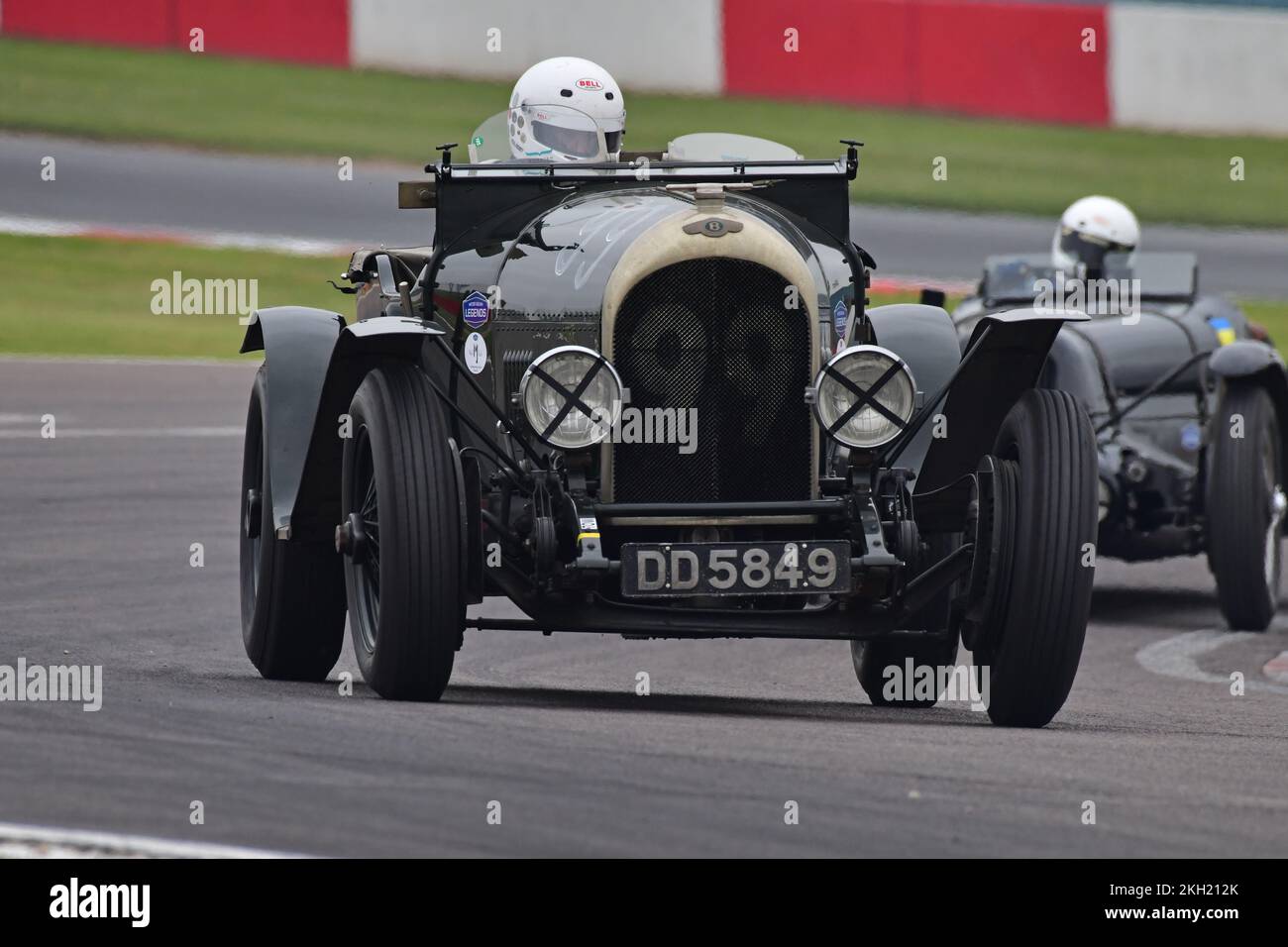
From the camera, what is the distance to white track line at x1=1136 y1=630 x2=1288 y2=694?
1041 cm

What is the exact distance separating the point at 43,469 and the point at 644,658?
5634mm

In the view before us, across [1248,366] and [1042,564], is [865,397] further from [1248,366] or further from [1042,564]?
[1248,366]

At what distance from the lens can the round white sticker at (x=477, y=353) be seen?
27.9 ft

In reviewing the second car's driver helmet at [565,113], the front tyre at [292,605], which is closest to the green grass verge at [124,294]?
the second car's driver helmet at [565,113]

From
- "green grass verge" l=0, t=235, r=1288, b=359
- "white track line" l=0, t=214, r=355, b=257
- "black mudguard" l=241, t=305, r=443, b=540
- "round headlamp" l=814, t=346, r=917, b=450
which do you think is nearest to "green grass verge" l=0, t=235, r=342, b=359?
"green grass verge" l=0, t=235, r=1288, b=359

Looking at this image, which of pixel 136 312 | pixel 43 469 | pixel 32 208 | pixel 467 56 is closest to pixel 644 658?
pixel 43 469

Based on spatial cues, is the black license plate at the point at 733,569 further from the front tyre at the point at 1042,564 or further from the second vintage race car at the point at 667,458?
the front tyre at the point at 1042,564

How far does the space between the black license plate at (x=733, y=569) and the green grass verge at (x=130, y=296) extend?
13124 millimetres

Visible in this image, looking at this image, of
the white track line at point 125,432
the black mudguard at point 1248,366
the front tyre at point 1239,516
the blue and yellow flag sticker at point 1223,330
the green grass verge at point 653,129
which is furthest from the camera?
the green grass verge at point 653,129

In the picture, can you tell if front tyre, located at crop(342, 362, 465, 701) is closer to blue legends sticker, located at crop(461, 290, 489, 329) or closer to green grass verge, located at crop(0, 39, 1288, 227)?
blue legends sticker, located at crop(461, 290, 489, 329)

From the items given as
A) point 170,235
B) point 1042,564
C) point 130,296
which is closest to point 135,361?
point 130,296

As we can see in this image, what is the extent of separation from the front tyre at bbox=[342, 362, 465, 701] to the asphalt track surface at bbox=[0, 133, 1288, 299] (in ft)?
51.1

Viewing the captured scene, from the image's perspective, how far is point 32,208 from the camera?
24.4 m

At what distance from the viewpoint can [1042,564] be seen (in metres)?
7.77
